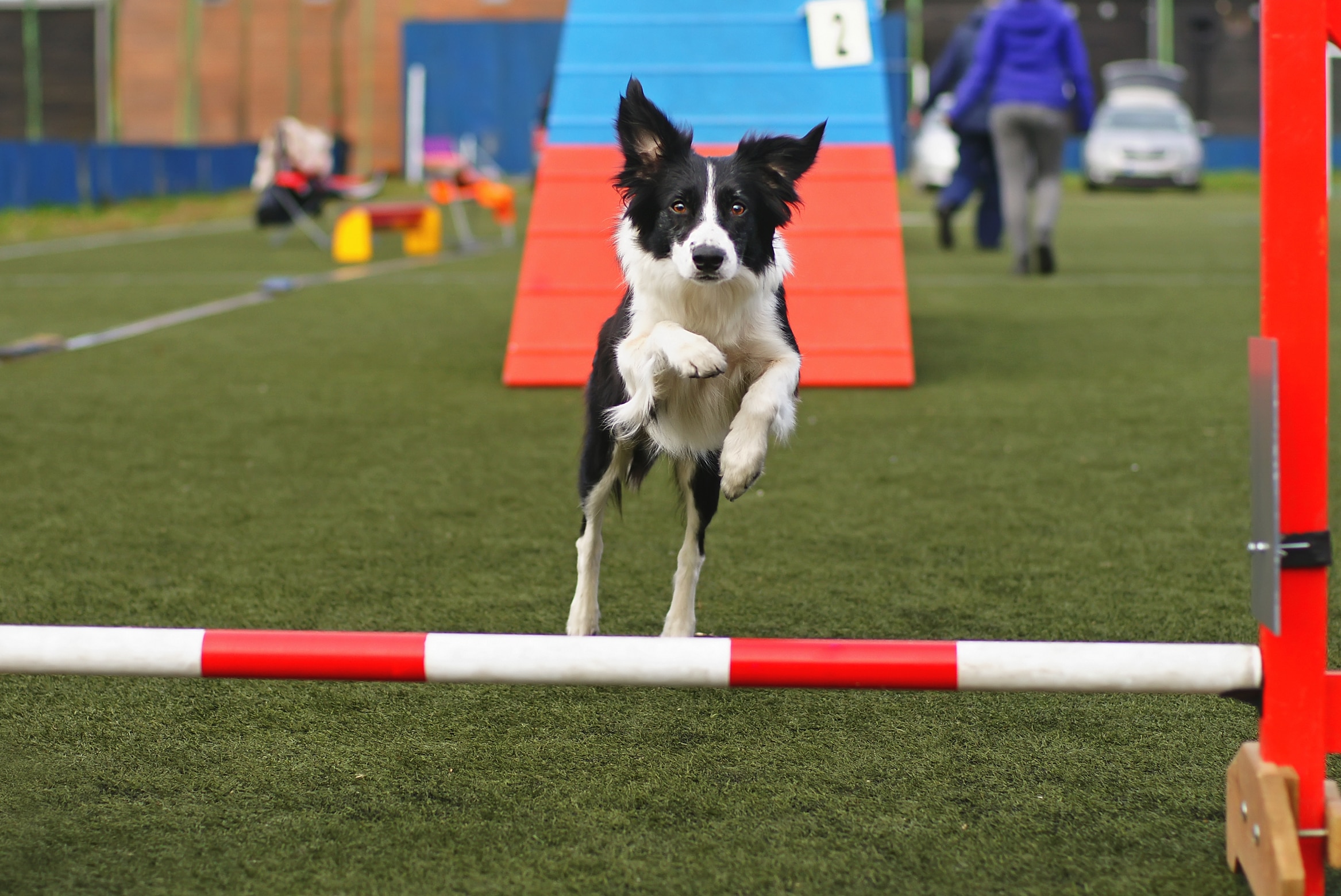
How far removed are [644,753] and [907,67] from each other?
1041 inches

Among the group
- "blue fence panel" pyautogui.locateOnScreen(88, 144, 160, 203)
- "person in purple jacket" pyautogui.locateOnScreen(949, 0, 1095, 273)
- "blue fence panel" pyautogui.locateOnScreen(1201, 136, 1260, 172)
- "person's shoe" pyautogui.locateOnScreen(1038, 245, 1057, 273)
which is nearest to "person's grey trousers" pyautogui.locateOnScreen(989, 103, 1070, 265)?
"person in purple jacket" pyautogui.locateOnScreen(949, 0, 1095, 273)

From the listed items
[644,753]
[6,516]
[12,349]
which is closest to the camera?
[644,753]

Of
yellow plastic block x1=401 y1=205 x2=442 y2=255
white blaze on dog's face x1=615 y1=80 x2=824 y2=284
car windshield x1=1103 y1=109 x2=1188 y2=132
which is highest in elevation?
car windshield x1=1103 y1=109 x2=1188 y2=132

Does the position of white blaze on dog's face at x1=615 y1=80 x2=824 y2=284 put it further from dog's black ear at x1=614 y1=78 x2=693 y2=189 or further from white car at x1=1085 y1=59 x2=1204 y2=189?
white car at x1=1085 y1=59 x2=1204 y2=189

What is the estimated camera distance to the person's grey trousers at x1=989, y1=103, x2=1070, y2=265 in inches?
391

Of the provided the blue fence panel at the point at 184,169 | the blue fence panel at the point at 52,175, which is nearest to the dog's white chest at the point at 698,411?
the blue fence panel at the point at 52,175

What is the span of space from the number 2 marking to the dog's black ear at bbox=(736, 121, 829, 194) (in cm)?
327

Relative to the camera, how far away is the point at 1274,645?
2.02 m

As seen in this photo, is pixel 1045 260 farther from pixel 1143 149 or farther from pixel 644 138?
pixel 1143 149

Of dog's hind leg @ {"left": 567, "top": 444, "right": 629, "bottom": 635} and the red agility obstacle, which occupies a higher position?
the red agility obstacle

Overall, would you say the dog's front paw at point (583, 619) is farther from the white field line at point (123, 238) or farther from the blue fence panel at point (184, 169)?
the blue fence panel at point (184, 169)

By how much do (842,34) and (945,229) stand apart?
7034mm

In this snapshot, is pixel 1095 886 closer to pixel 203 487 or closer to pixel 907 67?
pixel 203 487

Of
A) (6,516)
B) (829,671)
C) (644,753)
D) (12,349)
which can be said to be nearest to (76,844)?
(644,753)
